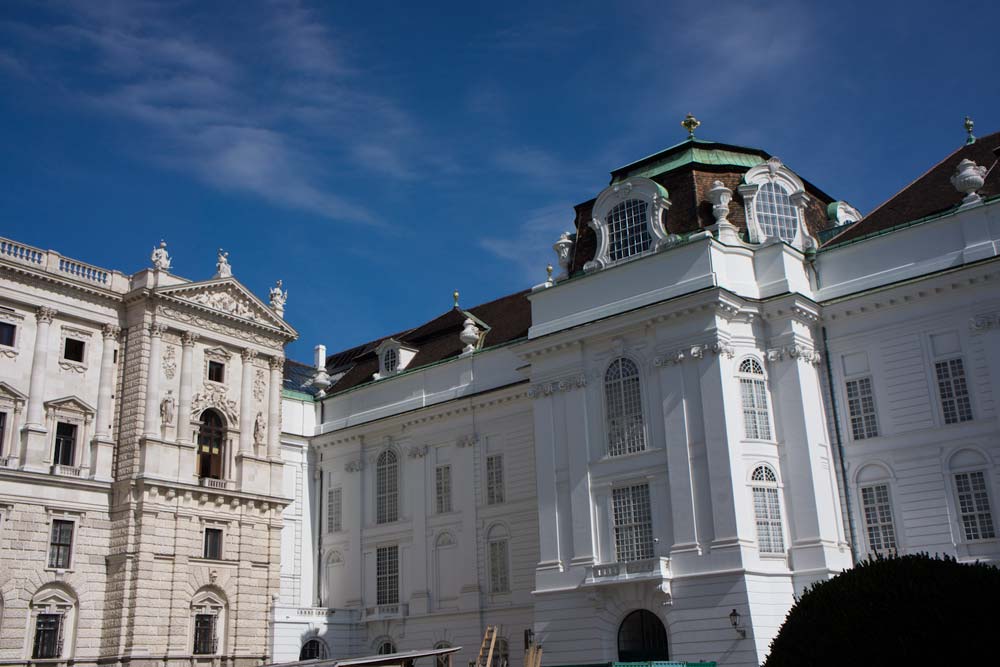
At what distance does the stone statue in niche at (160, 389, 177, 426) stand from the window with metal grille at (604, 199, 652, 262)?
57.8 feet

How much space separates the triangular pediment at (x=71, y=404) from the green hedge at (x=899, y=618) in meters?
27.8

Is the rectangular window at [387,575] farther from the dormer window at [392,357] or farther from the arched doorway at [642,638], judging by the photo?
the arched doorway at [642,638]

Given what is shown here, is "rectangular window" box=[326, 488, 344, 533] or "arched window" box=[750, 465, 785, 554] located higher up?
"rectangular window" box=[326, 488, 344, 533]

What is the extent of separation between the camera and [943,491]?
3084cm

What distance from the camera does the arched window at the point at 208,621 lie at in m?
38.7

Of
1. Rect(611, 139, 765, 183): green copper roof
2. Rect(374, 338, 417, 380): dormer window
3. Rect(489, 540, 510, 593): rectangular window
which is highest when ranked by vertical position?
Rect(611, 139, 765, 183): green copper roof

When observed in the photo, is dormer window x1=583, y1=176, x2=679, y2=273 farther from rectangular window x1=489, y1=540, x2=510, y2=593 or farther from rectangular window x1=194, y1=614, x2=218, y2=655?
rectangular window x1=194, y1=614, x2=218, y2=655

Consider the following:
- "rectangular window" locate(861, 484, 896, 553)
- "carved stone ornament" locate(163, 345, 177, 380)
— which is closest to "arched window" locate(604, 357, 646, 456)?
"rectangular window" locate(861, 484, 896, 553)

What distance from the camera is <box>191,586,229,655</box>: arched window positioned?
3872cm

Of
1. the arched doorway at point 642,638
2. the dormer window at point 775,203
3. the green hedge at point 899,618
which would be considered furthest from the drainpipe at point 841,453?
the green hedge at point 899,618

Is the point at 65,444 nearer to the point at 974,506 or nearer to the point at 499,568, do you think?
the point at 499,568

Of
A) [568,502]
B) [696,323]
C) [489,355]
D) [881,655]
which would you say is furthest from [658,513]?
[881,655]

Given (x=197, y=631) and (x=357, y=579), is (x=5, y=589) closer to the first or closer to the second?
(x=197, y=631)

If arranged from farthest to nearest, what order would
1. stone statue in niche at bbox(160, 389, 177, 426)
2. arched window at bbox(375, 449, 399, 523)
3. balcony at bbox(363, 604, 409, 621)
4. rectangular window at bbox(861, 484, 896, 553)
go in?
arched window at bbox(375, 449, 399, 523) < balcony at bbox(363, 604, 409, 621) < stone statue in niche at bbox(160, 389, 177, 426) < rectangular window at bbox(861, 484, 896, 553)
